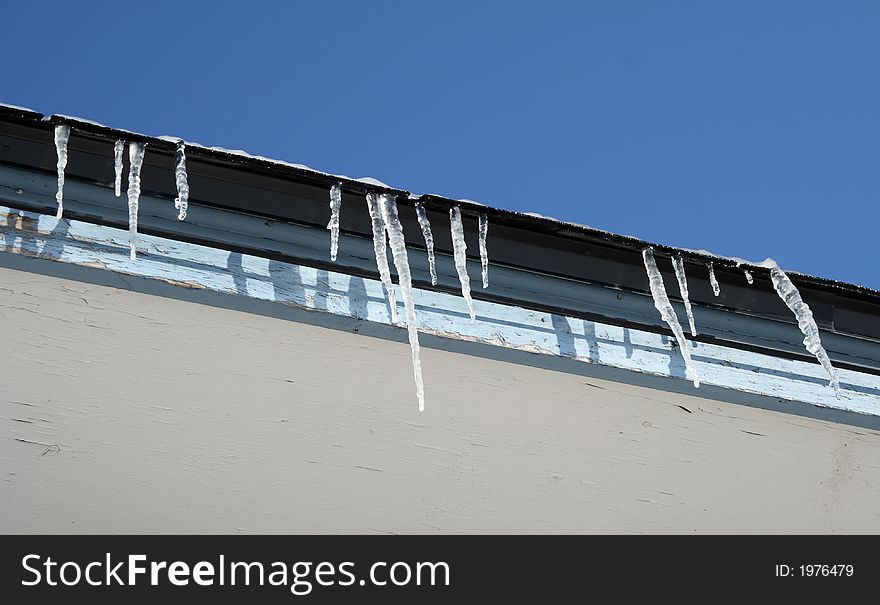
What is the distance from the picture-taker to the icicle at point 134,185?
1.87 metres

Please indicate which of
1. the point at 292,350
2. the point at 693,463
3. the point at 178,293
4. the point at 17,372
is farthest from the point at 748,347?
the point at 17,372

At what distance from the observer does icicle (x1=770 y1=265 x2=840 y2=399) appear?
218cm

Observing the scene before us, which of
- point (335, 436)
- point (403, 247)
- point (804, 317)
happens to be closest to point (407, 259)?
point (403, 247)

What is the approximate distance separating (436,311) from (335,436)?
0.44 metres

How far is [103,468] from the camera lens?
2271 mm

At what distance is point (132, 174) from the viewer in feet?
6.31

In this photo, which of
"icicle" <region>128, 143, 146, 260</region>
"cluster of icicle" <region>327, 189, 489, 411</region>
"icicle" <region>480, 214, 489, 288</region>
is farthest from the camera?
"icicle" <region>480, 214, 489, 288</region>

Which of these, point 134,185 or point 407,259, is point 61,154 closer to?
point 134,185

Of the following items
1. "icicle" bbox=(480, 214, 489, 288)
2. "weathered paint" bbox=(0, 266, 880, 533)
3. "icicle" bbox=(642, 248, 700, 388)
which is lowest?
"weathered paint" bbox=(0, 266, 880, 533)

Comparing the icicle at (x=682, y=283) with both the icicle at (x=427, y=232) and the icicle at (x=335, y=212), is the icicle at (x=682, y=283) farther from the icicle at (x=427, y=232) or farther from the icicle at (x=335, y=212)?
the icicle at (x=335, y=212)

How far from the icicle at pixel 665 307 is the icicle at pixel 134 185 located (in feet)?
3.72

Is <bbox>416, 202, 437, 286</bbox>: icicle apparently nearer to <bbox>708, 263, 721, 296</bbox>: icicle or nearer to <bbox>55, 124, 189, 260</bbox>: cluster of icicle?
<bbox>55, 124, 189, 260</bbox>: cluster of icicle

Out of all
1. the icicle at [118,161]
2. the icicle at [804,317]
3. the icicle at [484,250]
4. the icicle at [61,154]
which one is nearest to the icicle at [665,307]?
the icicle at [804,317]

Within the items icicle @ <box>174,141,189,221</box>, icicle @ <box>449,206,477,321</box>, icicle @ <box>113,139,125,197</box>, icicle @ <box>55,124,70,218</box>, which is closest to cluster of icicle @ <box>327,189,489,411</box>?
icicle @ <box>449,206,477,321</box>
